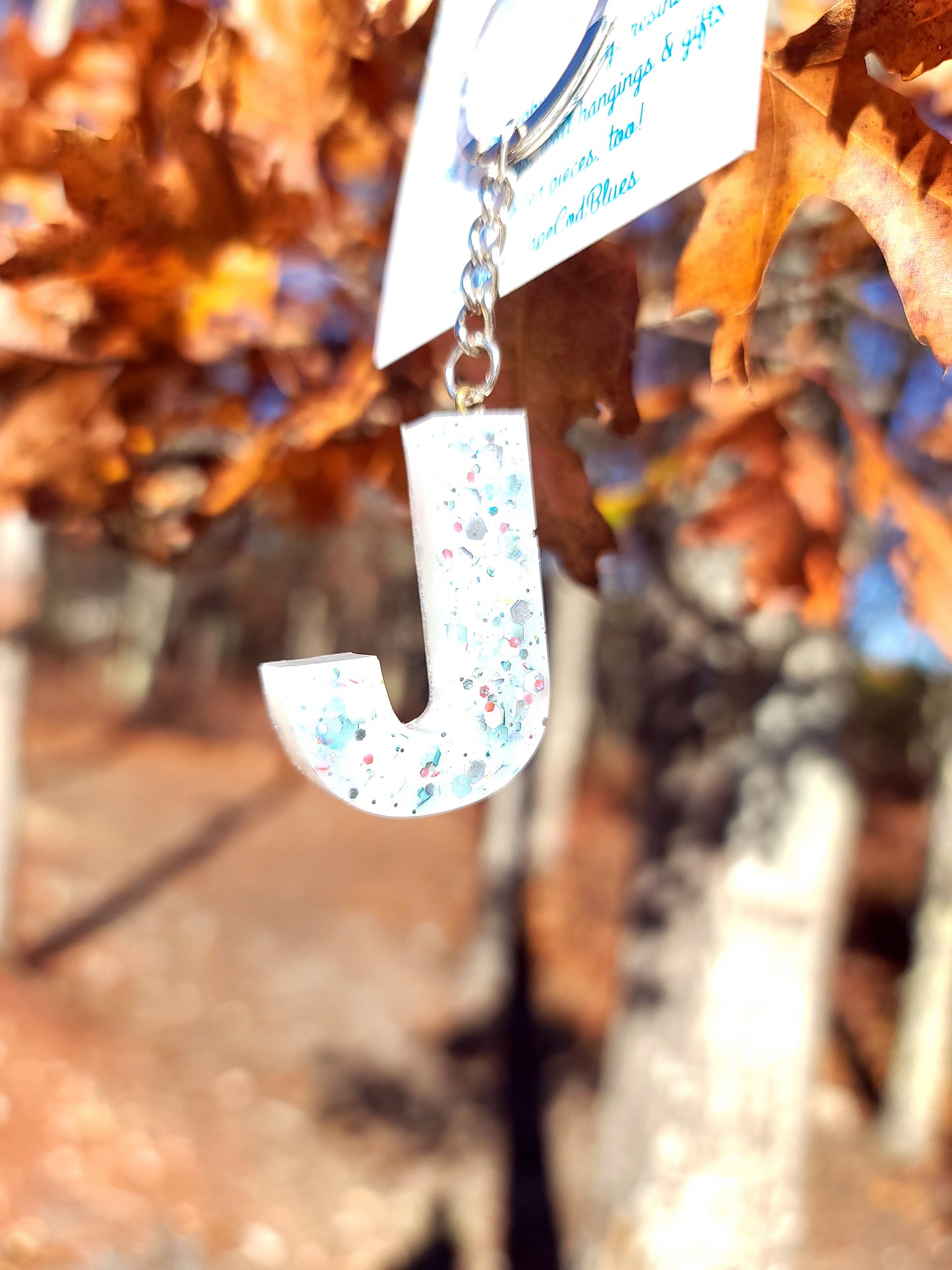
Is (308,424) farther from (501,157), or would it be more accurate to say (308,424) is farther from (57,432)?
(501,157)

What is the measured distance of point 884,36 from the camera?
82 cm

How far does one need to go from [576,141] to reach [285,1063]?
6.57m

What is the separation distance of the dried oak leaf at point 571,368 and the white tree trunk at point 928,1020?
6690 millimetres

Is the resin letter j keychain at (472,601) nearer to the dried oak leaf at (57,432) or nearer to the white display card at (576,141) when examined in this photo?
the white display card at (576,141)

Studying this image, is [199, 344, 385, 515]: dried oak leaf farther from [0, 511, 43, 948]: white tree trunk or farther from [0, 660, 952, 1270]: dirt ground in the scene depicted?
[0, 660, 952, 1270]: dirt ground

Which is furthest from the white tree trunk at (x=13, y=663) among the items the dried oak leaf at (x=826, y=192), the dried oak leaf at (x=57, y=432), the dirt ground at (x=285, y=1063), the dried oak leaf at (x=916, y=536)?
the dried oak leaf at (x=826, y=192)

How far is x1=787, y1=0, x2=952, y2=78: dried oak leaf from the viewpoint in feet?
2.61

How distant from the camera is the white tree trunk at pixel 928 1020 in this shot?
675cm

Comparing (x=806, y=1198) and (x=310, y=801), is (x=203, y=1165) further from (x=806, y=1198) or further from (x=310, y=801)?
(x=310, y=801)

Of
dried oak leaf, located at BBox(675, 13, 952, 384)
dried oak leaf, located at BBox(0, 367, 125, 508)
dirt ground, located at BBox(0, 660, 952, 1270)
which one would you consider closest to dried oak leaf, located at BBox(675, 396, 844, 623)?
dried oak leaf, located at BBox(675, 13, 952, 384)

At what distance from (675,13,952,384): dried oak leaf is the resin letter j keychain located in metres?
0.19

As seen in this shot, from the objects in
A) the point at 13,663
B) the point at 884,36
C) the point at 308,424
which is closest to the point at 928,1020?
the point at 13,663

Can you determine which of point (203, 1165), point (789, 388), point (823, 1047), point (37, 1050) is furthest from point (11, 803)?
point (823, 1047)

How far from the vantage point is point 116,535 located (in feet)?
6.65
